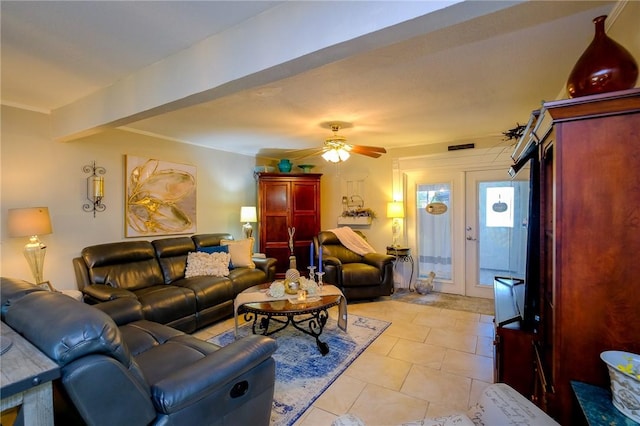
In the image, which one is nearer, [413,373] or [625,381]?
[625,381]

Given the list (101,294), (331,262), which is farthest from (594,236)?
(101,294)

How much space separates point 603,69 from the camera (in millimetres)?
1127

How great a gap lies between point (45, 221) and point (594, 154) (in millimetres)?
4030

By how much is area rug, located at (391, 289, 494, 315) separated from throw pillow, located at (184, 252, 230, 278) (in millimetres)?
2574

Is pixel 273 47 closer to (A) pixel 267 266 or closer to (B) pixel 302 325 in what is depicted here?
(B) pixel 302 325

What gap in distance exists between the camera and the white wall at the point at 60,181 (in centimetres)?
285

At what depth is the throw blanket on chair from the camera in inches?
191

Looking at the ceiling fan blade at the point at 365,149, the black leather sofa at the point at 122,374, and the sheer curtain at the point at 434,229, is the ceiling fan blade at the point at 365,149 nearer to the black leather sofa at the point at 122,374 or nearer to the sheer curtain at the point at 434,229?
the sheer curtain at the point at 434,229

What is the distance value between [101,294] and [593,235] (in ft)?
11.7

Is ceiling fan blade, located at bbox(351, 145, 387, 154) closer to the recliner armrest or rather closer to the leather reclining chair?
the leather reclining chair

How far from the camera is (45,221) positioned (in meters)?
2.78

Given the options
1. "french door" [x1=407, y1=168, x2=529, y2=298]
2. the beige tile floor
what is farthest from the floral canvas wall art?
"french door" [x1=407, y1=168, x2=529, y2=298]

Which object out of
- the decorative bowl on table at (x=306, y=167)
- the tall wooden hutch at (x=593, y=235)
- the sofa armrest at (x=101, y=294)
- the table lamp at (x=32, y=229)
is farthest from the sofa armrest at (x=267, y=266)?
the tall wooden hutch at (x=593, y=235)

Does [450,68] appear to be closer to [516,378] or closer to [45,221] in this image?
[516,378]
